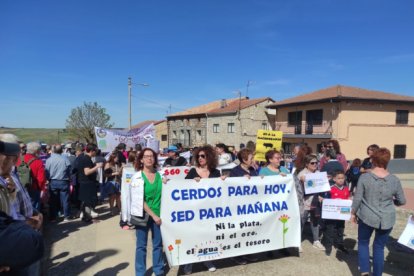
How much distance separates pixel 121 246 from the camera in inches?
207

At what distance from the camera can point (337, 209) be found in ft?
15.8

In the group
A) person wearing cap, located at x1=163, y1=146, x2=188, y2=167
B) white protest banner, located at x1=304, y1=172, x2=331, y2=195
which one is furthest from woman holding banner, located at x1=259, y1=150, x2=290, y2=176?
person wearing cap, located at x1=163, y1=146, x2=188, y2=167

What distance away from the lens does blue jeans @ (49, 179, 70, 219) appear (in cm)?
669

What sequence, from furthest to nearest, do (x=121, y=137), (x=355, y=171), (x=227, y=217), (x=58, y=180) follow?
(x=121, y=137), (x=355, y=171), (x=58, y=180), (x=227, y=217)

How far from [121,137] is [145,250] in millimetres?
8178

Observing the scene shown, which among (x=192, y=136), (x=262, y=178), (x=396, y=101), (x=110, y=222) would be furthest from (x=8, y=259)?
(x=192, y=136)

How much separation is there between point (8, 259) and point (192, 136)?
40.1 metres

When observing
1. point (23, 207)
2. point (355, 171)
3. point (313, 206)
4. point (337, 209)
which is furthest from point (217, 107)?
point (23, 207)

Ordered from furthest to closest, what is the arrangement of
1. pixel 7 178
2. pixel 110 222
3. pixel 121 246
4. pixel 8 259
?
pixel 110 222 < pixel 121 246 < pixel 7 178 < pixel 8 259

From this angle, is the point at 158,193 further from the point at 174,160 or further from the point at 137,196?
the point at 174,160

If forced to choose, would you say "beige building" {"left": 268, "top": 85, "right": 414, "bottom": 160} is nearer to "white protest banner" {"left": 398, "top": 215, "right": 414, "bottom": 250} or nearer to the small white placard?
"white protest banner" {"left": 398, "top": 215, "right": 414, "bottom": 250}

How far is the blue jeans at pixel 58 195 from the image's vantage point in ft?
21.9

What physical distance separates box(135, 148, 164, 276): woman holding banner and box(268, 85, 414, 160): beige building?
932 inches

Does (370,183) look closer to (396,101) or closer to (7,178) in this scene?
(7,178)
